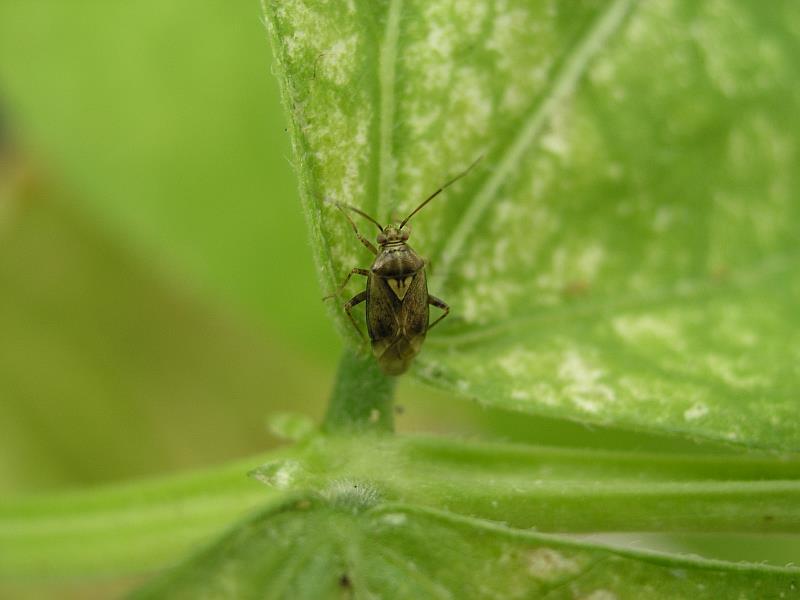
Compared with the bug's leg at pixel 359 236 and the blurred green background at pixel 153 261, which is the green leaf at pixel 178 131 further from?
the bug's leg at pixel 359 236

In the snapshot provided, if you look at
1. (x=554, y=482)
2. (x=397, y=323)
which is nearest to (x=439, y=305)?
(x=397, y=323)

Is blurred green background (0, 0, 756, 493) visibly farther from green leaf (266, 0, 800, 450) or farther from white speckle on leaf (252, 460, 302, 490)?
white speckle on leaf (252, 460, 302, 490)

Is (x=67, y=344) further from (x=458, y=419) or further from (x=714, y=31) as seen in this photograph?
(x=714, y=31)

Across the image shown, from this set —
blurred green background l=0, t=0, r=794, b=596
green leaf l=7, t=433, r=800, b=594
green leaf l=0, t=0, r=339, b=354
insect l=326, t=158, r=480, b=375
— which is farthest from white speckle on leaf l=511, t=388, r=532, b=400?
green leaf l=0, t=0, r=339, b=354

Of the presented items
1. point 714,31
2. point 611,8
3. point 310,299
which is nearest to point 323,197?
point 611,8

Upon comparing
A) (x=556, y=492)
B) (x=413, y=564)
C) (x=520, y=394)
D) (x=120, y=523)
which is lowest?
(x=413, y=564)

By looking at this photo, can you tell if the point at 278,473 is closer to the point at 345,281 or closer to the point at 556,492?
the point at 345,281
